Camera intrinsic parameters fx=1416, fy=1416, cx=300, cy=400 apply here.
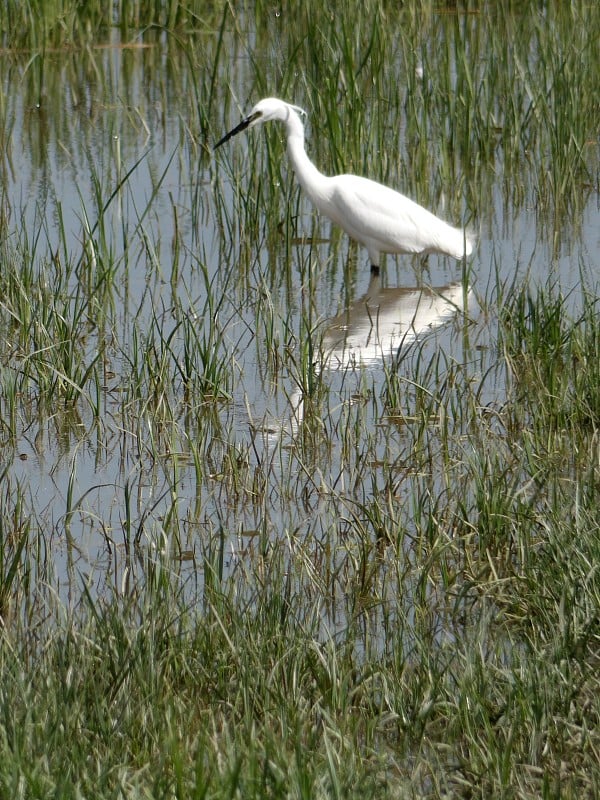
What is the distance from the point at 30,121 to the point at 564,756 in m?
7.67

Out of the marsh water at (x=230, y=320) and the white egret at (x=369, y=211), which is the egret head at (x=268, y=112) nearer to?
the white egret at (x=369, y=211)

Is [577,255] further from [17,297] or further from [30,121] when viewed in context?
[30,121]

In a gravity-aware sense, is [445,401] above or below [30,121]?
below

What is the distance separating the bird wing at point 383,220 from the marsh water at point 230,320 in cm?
22

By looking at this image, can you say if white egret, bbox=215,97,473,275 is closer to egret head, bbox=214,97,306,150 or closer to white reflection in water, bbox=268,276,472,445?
egret head, bbox=214,97,306,150

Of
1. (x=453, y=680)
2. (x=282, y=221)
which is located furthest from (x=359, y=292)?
(x=453, y=680)

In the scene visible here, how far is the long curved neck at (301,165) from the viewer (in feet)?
23.0

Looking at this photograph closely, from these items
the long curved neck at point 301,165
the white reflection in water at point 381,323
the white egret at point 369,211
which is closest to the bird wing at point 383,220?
the white egret at point 369,211

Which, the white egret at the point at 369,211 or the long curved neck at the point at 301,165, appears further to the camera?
the long curved neck at the point at 301,165

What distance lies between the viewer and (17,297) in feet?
18.2

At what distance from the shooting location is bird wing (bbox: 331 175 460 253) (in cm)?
673

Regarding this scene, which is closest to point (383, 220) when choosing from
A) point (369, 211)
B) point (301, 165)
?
point (369, 211)

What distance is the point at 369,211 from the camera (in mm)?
6727

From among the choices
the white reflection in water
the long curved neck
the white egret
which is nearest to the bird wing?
the white egret
